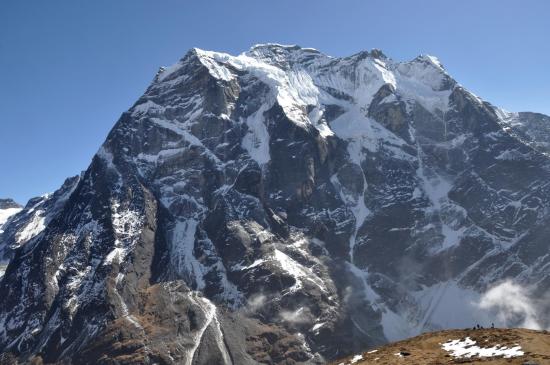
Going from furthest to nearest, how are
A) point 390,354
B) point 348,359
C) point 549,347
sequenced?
point 348,359
point 390,354
point 549,347

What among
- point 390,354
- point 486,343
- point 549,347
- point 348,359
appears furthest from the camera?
point 348,359

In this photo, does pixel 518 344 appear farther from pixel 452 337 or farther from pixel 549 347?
pixel 452 337

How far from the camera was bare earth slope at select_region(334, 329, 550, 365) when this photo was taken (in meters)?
52.3

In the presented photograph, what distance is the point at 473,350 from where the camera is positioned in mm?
56781

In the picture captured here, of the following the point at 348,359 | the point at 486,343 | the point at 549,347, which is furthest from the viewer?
the point at 348,359

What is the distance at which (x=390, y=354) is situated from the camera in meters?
62.4

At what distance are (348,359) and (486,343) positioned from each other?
53.4ft

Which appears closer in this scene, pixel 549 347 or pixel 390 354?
pixel 549 347

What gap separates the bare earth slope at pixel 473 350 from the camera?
5234 cm

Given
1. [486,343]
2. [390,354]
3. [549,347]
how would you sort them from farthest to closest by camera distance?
[390,354]
[486,343]
[549,347]

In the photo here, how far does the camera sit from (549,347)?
175 ft

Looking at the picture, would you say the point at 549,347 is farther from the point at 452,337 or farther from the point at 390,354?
the point at 390,354

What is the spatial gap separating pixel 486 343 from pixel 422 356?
586cm

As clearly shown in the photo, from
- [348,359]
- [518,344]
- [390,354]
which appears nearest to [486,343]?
[518,344]
